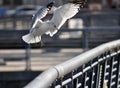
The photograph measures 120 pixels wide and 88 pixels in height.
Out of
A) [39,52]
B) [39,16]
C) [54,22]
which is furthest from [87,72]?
[39,52]

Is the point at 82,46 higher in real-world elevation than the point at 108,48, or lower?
lower

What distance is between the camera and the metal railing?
312 cm

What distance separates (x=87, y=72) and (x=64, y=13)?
1.83 m

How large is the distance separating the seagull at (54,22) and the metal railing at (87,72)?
0.80 feet

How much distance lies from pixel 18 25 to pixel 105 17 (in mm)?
4722

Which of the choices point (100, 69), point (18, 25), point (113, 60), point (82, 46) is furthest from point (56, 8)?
point (18, 25)

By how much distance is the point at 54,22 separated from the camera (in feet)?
9.18

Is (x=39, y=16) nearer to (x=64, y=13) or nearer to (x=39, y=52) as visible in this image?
(x=64, y=13)

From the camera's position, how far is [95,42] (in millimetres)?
12602

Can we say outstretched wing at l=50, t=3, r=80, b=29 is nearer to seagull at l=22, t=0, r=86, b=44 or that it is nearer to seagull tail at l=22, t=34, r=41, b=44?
seagull at l=22, t=0, r=86, b=44

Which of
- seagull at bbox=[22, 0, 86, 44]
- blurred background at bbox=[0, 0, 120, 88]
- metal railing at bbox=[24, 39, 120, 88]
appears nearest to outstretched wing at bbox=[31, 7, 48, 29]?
seagull at bbox=[22, 0, 86, 44]

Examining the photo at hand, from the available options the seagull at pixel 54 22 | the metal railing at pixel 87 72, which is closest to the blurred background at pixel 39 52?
the metal railing at pixel 87 72

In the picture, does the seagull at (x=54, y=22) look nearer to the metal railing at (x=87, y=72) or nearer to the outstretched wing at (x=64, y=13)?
the outstretched wing at (x=64, y=13)

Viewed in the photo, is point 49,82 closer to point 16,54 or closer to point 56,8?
point 56,8
